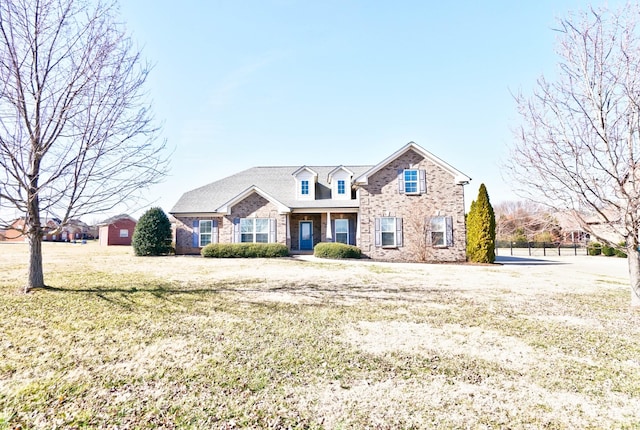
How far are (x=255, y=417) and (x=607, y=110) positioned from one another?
31.6 feet

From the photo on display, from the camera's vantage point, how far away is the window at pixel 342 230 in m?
21.5

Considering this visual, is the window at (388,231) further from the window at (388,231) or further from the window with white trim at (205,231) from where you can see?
the window with white trim at (205,231)

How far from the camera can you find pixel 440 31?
12.1 meters

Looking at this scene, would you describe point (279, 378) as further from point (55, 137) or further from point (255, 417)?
point (55, 137)

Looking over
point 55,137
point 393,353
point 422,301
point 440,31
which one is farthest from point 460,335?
point 440,31

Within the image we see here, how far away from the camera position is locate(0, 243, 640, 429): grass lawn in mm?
3229

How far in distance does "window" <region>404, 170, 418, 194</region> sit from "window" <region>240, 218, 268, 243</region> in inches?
367

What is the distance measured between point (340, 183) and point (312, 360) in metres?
18.5

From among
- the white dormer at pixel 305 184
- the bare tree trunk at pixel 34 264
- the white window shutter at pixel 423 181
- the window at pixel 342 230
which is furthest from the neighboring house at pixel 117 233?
the white window shutter at pixel 423 181

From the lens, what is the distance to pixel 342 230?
70.8ft

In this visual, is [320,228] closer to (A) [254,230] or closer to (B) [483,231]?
(A) [254,230]

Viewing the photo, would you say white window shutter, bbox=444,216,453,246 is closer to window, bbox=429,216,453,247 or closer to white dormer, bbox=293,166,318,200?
window, bbox=429,216,453,247

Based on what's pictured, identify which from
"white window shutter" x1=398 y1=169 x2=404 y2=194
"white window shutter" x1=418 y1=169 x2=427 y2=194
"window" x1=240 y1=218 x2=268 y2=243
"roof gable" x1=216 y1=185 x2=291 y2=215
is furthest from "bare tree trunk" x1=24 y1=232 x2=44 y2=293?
"white window shutter" x1=418 y1=169 x2=427 y2=194

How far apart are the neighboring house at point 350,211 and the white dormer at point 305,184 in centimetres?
7
